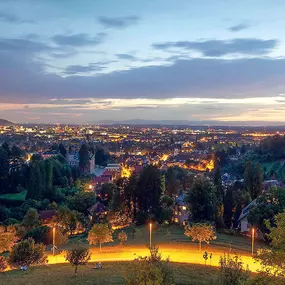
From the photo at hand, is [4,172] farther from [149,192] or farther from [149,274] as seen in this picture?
[149,274]

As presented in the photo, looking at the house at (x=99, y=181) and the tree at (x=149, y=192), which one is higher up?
the tree at (x=149, y=192)

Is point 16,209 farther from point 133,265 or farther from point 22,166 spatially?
point 133,265

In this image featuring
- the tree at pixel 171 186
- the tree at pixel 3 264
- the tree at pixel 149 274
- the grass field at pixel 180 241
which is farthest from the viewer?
the tree at pixel 171 186

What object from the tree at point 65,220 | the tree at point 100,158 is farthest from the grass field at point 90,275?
the tree at point 100,158

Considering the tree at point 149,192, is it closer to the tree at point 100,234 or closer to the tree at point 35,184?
the tree at point 100,234

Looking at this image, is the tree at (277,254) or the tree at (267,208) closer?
the tree at (277,254)

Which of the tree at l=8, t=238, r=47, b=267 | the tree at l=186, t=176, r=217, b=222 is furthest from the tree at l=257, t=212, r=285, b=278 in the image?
the tree at l=186, t=176, r=217, b=222
